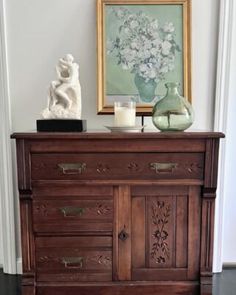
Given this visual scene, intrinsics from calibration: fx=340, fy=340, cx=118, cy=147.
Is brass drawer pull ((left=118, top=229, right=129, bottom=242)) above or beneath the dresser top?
beneath

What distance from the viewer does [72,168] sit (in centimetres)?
156

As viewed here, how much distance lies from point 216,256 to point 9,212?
1.27 meters

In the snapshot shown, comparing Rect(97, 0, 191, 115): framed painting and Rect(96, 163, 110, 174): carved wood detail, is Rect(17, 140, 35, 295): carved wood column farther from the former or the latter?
Rect(97, 0, 191, 115): framed painting

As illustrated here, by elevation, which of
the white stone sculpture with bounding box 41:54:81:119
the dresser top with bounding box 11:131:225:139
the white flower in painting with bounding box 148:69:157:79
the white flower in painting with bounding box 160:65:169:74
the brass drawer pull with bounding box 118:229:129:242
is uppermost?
the white flower in painting with bounding box 160:65:169:74

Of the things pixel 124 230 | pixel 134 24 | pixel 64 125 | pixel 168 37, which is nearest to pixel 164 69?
pixel 168 37

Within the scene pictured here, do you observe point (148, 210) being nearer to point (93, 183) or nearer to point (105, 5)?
point (93, 183)

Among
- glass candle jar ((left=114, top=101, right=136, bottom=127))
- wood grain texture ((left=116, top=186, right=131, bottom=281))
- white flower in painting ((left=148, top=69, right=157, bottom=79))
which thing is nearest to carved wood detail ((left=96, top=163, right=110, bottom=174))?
wood grain texture ((left=116, top=186, right=131, bottom=281))

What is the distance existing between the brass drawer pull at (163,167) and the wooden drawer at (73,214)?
250 mm

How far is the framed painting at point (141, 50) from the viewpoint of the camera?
1.93 m

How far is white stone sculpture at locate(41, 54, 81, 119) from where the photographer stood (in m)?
1.66

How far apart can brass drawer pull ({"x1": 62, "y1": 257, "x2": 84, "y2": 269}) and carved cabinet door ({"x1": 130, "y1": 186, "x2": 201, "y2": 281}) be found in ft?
0.81

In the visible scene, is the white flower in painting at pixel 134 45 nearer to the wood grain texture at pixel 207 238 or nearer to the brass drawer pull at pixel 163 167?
the brass drawer pull at pixel 163 167

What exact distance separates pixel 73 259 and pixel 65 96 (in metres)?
0.78

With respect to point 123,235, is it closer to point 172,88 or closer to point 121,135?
point 121,135
